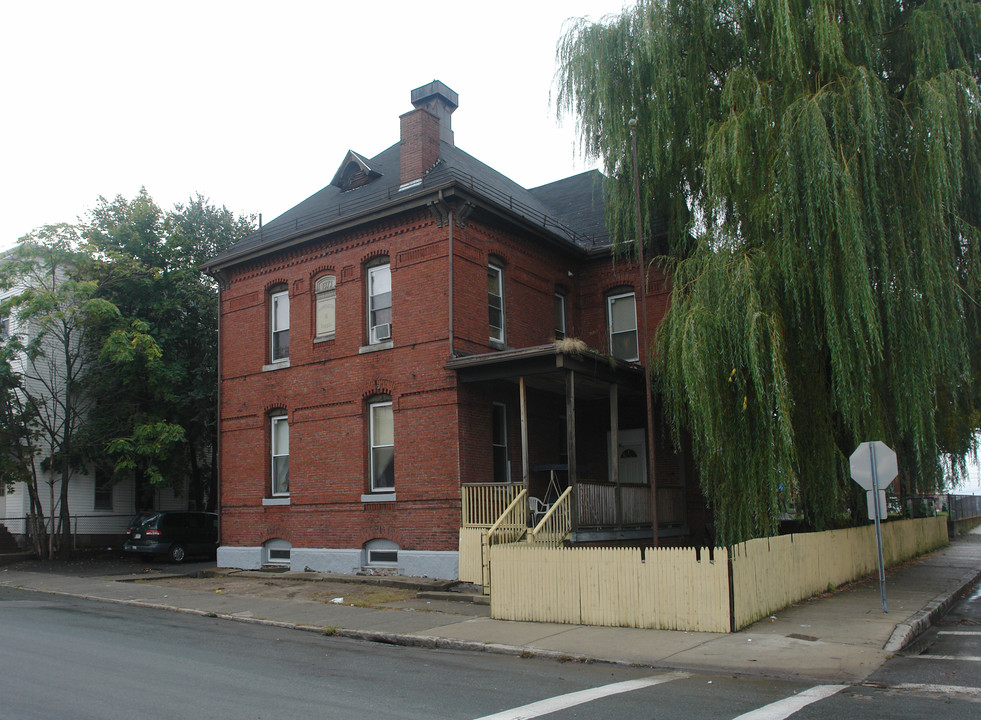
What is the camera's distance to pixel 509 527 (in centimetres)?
1530

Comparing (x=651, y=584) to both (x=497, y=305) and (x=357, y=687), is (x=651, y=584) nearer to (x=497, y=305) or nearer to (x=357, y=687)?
(x=357, y=687)

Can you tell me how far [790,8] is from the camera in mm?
13695

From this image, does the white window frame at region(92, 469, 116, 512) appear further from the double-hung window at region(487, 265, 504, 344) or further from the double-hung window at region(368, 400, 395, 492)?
the double-hung window at region(487, 265, 504, 344)

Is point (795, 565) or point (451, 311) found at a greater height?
point (451, 311)

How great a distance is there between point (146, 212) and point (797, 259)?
74.7 feet

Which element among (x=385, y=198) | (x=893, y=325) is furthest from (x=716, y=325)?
(x=385, y=198)

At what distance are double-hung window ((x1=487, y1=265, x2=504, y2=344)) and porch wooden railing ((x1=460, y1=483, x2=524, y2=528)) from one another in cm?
396

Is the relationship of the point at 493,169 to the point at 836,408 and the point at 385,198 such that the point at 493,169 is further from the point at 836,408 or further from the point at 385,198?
the point at 836,408

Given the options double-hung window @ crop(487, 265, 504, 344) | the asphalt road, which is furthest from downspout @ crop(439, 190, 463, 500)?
the asphalt road

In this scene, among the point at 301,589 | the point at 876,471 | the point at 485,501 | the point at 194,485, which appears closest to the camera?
the point at 876,471

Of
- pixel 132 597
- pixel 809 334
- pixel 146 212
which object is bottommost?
pixel 132 597

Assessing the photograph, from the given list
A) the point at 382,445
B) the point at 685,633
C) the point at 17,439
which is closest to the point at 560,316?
the point at 382,445

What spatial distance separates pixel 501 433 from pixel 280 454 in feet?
19.7

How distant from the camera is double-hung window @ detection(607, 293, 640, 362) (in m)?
20.9
